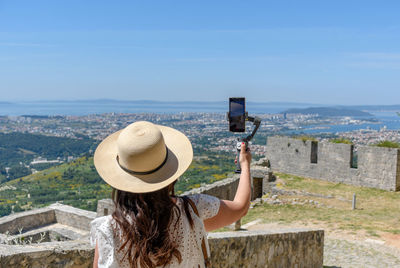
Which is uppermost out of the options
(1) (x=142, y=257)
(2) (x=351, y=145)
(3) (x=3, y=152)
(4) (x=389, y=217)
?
(1) (x=142, y=257)

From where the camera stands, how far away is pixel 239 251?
3.92 metres

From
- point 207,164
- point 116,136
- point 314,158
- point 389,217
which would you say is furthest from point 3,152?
point 116,136

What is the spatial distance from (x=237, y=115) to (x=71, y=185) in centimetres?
2995

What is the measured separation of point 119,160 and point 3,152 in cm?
6008

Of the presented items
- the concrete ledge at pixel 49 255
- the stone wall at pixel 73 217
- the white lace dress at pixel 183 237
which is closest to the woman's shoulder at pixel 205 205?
the white lace dress at pixel 183 237

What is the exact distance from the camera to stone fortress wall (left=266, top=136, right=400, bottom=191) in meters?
14.0

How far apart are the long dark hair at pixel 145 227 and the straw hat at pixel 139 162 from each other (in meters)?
0.05

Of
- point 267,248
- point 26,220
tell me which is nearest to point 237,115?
point 267,248

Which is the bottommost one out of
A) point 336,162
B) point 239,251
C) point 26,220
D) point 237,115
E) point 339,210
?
point 26,220

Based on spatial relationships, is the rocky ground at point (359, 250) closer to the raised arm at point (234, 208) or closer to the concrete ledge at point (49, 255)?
the concrete ledge at point (49, 255)

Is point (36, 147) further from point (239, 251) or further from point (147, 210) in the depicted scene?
point (147, 210)

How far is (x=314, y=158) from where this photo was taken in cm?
1620

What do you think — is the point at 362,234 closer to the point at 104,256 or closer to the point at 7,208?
the point at 104,256

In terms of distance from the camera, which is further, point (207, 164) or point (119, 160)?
point (207, 164)
